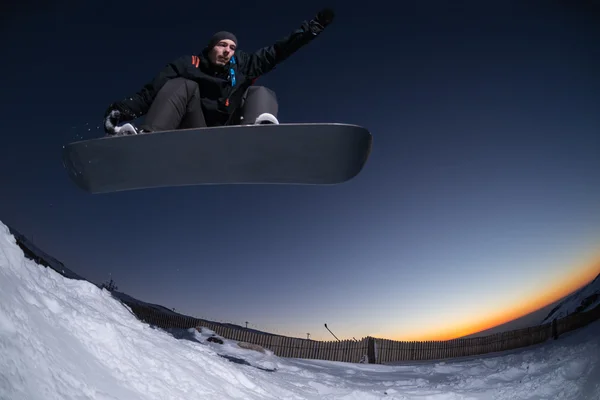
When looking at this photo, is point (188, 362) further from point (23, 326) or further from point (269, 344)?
point (269, 344)

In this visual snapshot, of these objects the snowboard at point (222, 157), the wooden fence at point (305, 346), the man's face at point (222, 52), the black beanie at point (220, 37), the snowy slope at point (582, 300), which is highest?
the snowy slope at point (582, 300)

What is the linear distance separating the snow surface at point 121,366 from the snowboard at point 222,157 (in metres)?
1.10

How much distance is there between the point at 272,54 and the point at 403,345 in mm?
12244

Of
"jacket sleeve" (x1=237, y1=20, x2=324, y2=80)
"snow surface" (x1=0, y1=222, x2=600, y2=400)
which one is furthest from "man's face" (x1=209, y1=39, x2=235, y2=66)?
"snow surface" (x1=0, y1=222, x2=600, y2=400)

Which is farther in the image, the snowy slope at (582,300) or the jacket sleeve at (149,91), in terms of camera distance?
the snowy slope at (582,300)

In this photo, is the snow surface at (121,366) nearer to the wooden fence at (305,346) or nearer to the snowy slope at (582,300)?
the wooden fence at (305,346)

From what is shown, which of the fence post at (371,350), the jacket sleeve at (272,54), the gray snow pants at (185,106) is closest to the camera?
the gray snow pants at (185,106)

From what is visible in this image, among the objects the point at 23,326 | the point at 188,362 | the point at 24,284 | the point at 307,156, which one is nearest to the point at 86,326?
the point at 24,284

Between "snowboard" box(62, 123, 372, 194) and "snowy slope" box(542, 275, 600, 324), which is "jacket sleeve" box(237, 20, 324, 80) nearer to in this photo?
"snowboard" box(62, 123, 372, 194)

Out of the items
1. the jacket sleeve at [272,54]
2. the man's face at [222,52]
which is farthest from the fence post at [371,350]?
the man's face at [222,52]

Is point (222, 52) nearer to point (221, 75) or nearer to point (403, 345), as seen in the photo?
point (221, 75)

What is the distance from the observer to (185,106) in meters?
3.34

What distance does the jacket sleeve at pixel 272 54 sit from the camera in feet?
11.1

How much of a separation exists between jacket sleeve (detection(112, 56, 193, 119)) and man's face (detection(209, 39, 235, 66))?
9.5 inches
